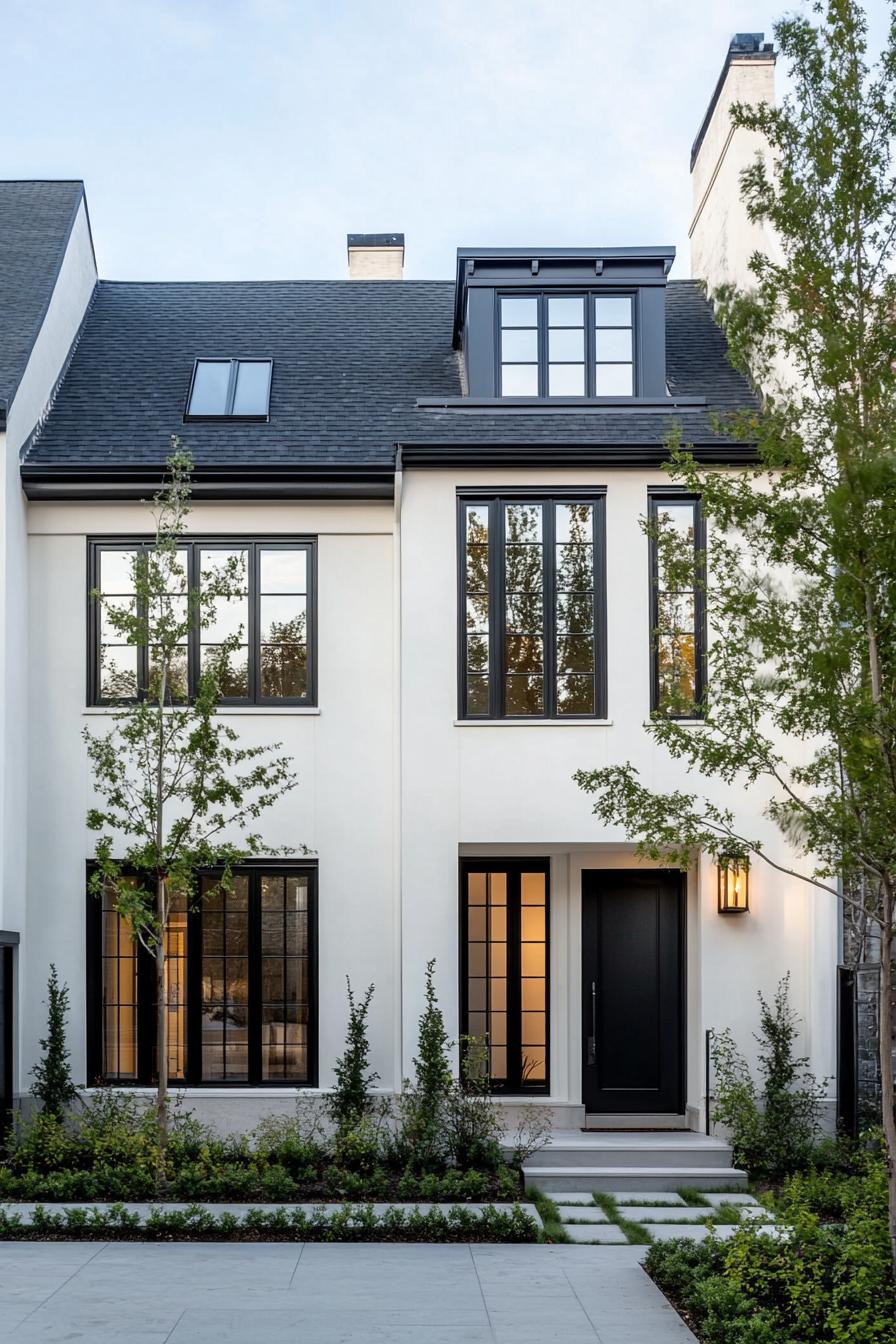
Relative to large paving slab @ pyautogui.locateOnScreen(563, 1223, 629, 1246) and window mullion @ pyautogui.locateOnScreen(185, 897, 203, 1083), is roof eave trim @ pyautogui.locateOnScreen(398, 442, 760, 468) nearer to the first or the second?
window mullion @ pyautogui.locateOnScreen(185, 897, 203, 1083)

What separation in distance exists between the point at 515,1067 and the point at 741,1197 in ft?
8.37

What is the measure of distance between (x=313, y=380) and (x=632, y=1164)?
27.6ft

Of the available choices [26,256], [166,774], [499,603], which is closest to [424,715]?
[499,603]

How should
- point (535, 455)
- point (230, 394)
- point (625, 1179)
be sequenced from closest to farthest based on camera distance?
point (625, 1179) → point (535, 455) → point (230, 394)

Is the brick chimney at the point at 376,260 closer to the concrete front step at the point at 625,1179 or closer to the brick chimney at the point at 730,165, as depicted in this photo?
the brick chimney at the point at 730,165

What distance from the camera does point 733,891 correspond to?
11.6 meters

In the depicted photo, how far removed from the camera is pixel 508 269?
12.9 meters

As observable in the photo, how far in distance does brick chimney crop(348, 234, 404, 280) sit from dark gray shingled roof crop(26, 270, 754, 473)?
0.98m

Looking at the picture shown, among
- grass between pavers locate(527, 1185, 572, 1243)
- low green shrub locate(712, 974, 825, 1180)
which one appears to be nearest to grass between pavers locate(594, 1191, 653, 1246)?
grass between pavers locate(527, 1185, 572, 1243)

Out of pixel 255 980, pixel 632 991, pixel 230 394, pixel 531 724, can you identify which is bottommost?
pixel 632 991

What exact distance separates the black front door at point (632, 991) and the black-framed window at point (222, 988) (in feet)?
8.64

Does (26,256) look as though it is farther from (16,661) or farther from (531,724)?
(531,724)

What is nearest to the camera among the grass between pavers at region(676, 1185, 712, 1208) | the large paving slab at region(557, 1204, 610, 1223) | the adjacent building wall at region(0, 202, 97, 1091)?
the large paving slab at region(557, 1204, 610, 1223)

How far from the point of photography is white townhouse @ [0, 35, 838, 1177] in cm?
1164
